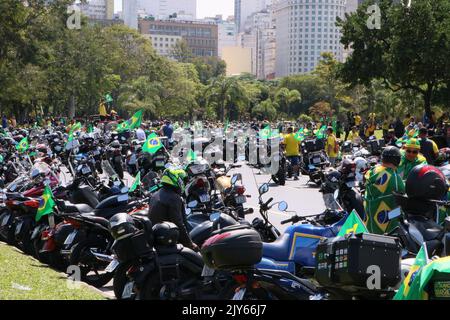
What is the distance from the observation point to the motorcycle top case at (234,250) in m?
5.70

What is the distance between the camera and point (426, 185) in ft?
25.3

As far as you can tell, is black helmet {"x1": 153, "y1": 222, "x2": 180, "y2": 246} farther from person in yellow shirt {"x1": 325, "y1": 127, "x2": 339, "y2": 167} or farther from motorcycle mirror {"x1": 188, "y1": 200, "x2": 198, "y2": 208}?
person in yellow shirt {"x1": 325, "y1": 127, "x2": 339, "y2": 167}

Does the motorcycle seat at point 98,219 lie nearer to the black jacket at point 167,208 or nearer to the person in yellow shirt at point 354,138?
the black jacket at point 167,208

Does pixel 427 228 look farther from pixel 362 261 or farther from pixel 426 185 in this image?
pixel 362 261

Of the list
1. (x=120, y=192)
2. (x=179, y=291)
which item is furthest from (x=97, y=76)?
(x=179, y=291)

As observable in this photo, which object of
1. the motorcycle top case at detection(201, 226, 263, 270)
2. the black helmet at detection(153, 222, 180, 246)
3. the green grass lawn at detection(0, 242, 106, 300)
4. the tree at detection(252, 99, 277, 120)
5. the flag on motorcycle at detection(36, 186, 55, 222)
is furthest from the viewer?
the tree at detection(252, 99, 277, 120)

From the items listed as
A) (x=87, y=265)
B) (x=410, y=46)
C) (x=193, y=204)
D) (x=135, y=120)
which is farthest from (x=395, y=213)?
(x=410, y=46)

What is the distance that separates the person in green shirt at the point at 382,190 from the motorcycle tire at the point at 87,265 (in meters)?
2.99

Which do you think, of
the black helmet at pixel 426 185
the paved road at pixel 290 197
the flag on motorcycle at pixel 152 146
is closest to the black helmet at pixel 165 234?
the black helmet at pixel 426 185

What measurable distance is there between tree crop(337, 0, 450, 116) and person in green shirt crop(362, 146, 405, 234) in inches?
965

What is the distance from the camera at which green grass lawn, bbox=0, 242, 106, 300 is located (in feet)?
24.5

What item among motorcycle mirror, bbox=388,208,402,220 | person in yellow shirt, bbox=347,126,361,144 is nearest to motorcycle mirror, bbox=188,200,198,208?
motorcycle mirror, bbox=388,208,402,220

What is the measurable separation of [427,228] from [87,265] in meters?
3.85

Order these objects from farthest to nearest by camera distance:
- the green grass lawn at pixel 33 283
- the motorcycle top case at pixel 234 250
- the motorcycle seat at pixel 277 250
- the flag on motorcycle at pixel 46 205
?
the flag on motorcycle at pixel 46 205 < the green grass lawn at pixel 33 283 < the motorcycle seat at pixel 277 250 < the motorcycle top case at pixel 234 250
